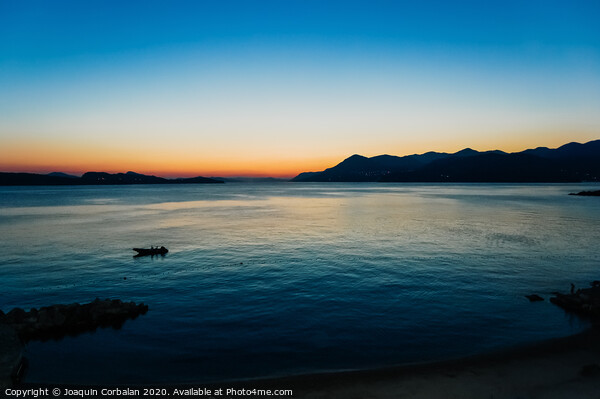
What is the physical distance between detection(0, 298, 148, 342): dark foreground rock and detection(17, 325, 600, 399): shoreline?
20.0 feet

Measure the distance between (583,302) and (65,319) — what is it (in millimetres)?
36550

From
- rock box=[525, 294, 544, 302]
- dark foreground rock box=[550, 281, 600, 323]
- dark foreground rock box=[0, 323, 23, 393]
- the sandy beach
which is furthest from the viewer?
rock box=[525, 294, 544, 302]

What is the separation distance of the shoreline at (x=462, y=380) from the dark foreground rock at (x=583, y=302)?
6.38 m

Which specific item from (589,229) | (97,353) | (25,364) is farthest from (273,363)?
(589,229)

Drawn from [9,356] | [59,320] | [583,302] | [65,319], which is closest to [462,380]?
[583,302]

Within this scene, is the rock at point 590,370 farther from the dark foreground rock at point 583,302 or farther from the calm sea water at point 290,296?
the dark foreground rock at point 583,302

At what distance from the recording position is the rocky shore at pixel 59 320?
19766mm

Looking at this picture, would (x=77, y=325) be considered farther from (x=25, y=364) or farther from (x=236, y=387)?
(x=236, y=387)

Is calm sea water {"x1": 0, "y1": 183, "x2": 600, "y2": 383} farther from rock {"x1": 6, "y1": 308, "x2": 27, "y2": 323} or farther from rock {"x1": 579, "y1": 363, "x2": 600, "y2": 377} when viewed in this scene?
rock {"x1": 579, "y1": 363, "x2": 600, "y2": 377}

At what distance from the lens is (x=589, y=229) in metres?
63.8

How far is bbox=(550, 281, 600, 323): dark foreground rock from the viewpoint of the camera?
77.8 feet

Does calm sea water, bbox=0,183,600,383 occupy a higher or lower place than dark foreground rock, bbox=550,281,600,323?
lower

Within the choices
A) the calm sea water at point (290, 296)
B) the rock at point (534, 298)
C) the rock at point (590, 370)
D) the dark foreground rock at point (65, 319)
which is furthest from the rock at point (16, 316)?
the rock at point (534, 298)

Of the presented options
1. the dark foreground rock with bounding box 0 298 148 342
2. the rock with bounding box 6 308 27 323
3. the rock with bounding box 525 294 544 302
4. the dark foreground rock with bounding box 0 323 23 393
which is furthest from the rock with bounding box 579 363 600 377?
the rock with bounding box 6 308 27 323
